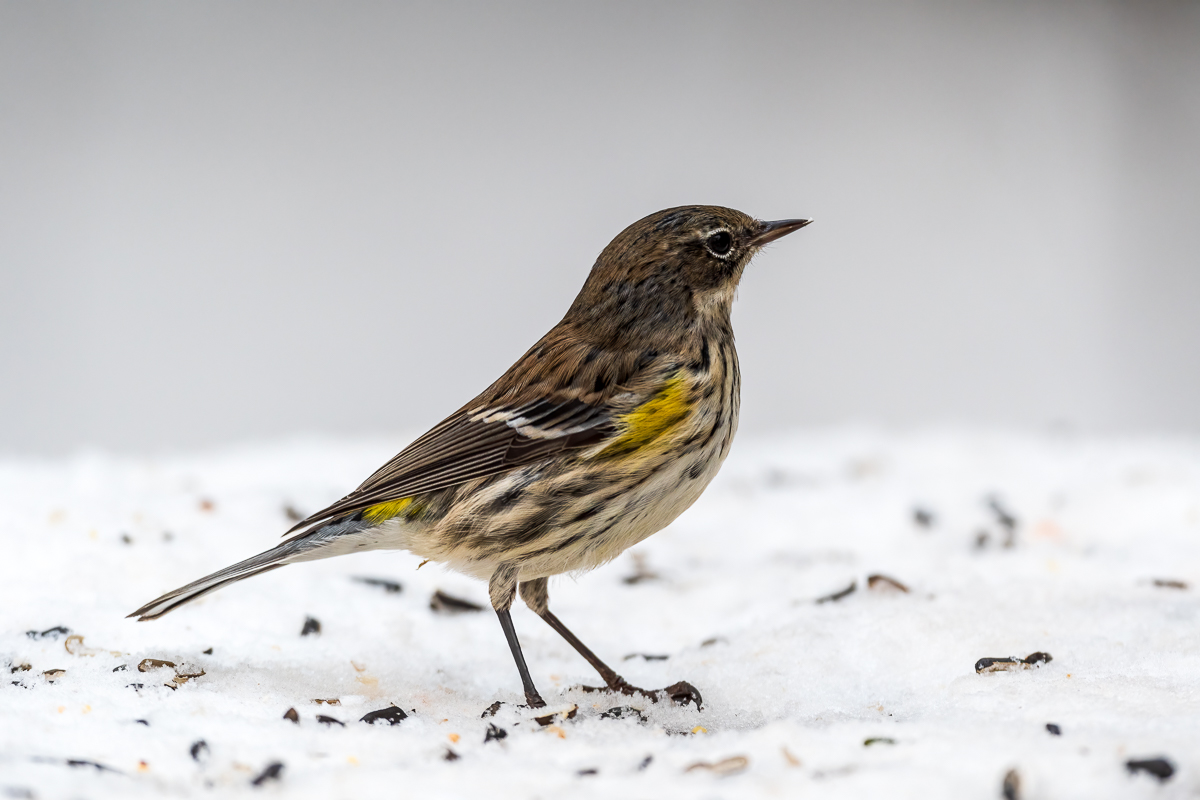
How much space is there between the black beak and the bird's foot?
1.45m

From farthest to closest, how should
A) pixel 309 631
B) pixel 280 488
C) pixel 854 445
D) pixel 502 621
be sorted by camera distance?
1. pixel 854 445
2. pixel 280 488
3. pixel 309 631
4. pixel 502 621

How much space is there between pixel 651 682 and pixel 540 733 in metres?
0.91

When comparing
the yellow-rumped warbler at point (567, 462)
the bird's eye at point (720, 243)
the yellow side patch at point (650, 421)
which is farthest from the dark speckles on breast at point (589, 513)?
the bird's eye at point (720, 243)

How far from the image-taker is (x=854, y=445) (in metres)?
7.00

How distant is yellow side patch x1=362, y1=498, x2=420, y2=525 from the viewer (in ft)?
10.1

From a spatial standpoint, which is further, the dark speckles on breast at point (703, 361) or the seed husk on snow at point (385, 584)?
the seed husk on snow at point (385, 584)

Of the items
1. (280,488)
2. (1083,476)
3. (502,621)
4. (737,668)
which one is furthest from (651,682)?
(1083,476)

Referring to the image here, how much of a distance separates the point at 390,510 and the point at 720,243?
1353mm

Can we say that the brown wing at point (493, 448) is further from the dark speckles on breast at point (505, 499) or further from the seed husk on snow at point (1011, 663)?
the seed husk on snow at point (1011, 663)

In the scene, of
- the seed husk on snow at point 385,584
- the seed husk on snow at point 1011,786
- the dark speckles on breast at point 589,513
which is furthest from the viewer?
the seed husk on snow at point 385,584

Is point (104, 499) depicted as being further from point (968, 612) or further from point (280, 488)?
point (968, 612)

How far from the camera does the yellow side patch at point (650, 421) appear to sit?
115 inches

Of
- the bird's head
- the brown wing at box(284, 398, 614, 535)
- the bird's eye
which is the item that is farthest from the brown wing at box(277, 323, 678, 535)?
the bird's eye

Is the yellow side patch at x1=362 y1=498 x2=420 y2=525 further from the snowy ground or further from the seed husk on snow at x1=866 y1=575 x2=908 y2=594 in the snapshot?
the seed husk on snow at x1=866 y1=575 x2=908 y2=594
